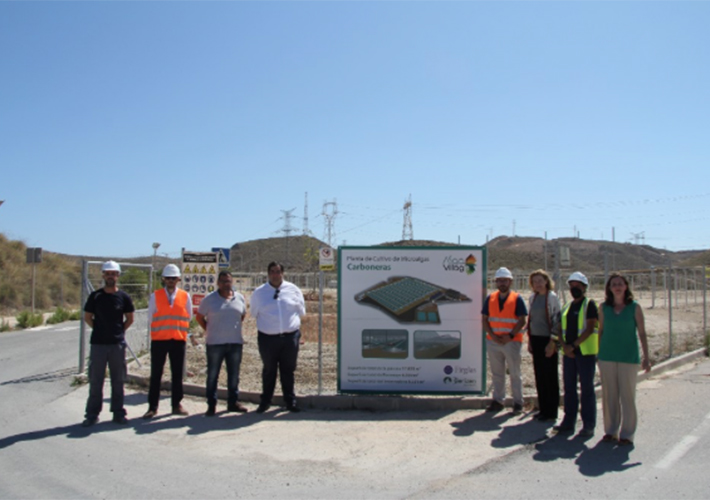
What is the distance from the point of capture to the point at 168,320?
8547mm

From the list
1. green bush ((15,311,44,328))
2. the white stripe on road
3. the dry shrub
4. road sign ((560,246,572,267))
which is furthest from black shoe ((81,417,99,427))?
green bush ((15,311,44,328))

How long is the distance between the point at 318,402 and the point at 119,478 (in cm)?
361

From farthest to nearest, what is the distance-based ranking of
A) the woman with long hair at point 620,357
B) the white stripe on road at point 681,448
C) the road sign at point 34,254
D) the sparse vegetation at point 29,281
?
the sparse vegetation at point 29,281
the road sign at point 34,254
the woman with long hair at point 620,357
the white stripe on road at point 681,448

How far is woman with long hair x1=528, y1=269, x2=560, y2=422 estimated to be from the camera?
8141mm

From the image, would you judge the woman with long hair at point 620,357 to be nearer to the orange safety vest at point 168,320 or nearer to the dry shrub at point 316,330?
the orange safety vest at point 168,320

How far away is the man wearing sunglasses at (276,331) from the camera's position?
8.70 meters

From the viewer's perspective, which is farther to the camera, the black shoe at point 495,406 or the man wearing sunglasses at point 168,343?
the black shoe at point 495,406

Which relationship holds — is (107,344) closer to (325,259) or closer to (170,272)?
(170,272)

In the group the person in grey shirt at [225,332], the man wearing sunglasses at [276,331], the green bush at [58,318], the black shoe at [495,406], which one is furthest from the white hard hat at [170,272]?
the green bush at [58,318]

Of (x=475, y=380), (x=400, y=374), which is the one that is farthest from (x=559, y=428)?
(x=400, y=374)

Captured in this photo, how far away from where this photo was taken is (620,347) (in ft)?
23.2

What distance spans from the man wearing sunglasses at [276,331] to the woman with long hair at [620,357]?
3884mm

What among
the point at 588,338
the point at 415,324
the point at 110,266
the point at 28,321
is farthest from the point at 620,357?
the point at 28,321

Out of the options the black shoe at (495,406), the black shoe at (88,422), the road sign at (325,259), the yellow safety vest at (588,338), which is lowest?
the black shoe at (88,422)
